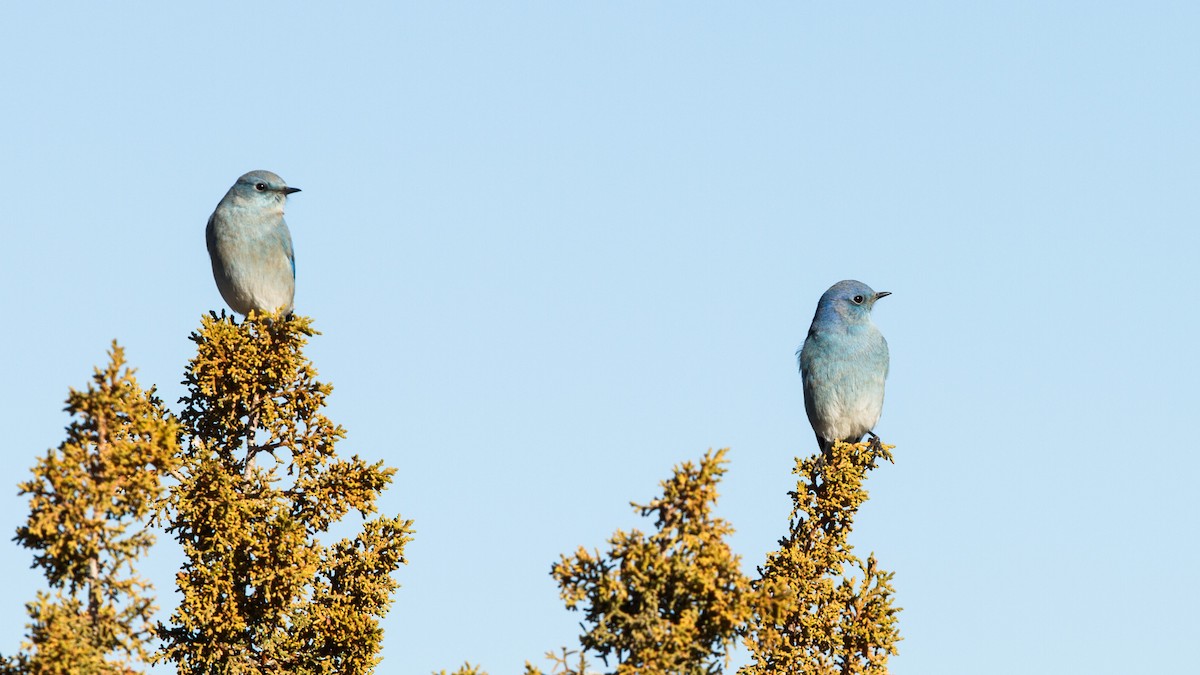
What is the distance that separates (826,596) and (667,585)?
12.3ft

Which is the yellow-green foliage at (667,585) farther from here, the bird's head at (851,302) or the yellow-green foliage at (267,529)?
the bird's head at (851,302)

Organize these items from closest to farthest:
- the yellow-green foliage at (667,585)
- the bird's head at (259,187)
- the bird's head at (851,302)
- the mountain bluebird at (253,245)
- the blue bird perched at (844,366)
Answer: the yellow-green foliage at (667,585) < the mountain bluebird at (253,245) < the bird's head at (259,187) < the blue bird perched at (844,366) < the bird's head at (851,302)

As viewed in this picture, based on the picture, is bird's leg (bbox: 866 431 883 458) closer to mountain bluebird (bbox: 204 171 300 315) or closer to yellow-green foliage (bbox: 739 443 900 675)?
yellow-green foliage (bbox: 739 443 900 675)

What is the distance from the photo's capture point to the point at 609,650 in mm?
9648

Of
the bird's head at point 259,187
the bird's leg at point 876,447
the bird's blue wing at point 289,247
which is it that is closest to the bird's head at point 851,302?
the bird's leg at point 876,447

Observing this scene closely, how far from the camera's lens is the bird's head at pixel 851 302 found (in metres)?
17.8

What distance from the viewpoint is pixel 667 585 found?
9633 mm

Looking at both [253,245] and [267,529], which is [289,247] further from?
[267,529]

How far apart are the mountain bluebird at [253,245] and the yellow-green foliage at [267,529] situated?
2562 millimetres

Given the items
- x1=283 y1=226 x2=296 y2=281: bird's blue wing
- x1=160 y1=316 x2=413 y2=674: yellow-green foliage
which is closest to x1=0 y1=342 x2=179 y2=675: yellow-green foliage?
x1=160 y1=316 x2=413 y2=674: yellow-green foliage

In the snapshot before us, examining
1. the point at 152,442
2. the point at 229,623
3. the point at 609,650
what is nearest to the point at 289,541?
the point at 229,623

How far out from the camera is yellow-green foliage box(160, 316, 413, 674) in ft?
40.7

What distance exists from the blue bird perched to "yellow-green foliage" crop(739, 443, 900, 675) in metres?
4.07

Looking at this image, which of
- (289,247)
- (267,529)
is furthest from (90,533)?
(289,247)
